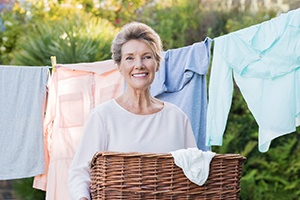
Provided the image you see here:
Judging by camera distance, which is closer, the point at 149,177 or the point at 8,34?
the point at 149,177

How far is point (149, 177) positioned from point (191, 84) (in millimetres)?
1552

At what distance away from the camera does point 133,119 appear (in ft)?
8.60

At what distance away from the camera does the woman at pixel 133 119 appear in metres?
2.54

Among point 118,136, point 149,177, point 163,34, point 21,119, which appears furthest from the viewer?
point 163,34

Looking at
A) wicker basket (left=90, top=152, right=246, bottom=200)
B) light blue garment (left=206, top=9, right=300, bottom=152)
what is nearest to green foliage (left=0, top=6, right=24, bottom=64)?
→ light blue garment (left=206, top=9, right=300, bottom=152)

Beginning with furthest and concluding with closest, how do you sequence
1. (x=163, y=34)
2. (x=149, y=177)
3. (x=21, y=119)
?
(x=163, y=34) → (x=21, y=119) → (x=149, y=177)

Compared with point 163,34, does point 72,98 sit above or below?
below

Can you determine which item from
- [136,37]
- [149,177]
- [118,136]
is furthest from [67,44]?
[149,177]

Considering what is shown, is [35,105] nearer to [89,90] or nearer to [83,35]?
[89,90]

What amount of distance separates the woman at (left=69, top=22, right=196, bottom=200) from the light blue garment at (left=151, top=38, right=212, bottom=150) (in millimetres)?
972

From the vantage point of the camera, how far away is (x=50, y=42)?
19.3 feet

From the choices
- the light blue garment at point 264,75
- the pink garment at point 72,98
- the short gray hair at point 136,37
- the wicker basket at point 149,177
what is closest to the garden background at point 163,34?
the pink garment at point 72,98

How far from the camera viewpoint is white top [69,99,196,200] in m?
2.53

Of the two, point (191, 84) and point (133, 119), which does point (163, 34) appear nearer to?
point (191, 84)
